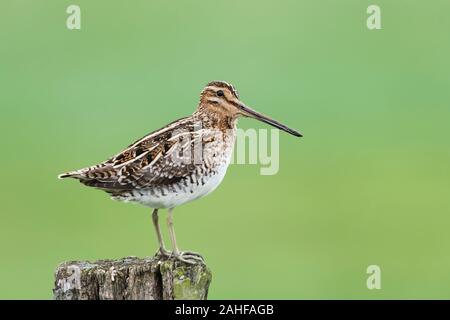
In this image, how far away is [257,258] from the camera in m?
14.2

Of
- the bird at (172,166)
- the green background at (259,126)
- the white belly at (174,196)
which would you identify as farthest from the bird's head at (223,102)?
the green background at (259,126)

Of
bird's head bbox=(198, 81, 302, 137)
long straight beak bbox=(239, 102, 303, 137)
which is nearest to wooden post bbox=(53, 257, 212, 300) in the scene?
long straight beak bbox=(239, 102, 303, 137)

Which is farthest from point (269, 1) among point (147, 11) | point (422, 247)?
point (422, 247)

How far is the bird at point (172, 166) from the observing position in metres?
6.97

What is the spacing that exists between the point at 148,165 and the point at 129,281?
38.0 inches

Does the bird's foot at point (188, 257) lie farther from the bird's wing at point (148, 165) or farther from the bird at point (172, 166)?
the bird's wing at point (148, 165)

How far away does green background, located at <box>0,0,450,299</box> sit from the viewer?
14008 mm

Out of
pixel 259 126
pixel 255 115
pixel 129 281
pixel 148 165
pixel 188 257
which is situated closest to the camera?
pixel 129 281

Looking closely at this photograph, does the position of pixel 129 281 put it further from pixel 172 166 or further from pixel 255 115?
pixel 255 115

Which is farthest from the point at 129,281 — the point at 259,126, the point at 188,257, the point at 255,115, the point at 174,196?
the point at 259,126

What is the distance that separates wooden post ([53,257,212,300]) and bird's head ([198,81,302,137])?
1.32 metres

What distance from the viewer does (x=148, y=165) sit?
703 centimetres

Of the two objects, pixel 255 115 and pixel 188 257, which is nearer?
pixel 188 257

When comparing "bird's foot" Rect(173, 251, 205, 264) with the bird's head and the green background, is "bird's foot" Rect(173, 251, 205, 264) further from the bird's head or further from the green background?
the green background
